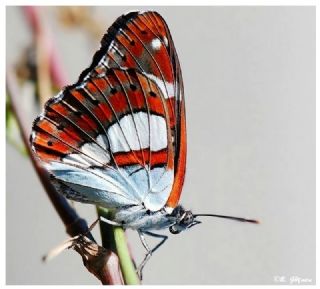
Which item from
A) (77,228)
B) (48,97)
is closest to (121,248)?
(77,228)

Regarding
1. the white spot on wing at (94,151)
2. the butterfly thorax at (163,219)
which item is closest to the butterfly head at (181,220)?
the butterfly thorax at (163,219)

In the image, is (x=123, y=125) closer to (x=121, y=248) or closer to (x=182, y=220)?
(x=182, y=220)

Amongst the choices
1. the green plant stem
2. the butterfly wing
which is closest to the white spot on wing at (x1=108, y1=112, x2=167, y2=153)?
the butterfly wing

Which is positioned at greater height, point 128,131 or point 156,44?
point 156,44

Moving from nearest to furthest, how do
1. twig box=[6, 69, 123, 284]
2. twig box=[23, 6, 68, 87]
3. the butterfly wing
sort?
twig box=[6, 69, 123, 284], twig box=[23, 6, 68, 87], the butterfly wing

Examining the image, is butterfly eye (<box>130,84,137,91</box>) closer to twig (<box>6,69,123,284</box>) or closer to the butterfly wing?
the butterfly wing

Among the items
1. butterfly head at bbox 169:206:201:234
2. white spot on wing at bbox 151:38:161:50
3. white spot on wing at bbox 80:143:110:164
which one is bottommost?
butterfly head at bbox 169:206:201:234

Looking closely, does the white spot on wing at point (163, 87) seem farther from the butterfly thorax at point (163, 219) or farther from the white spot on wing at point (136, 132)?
the butterfly thorax at point (163, 219)
